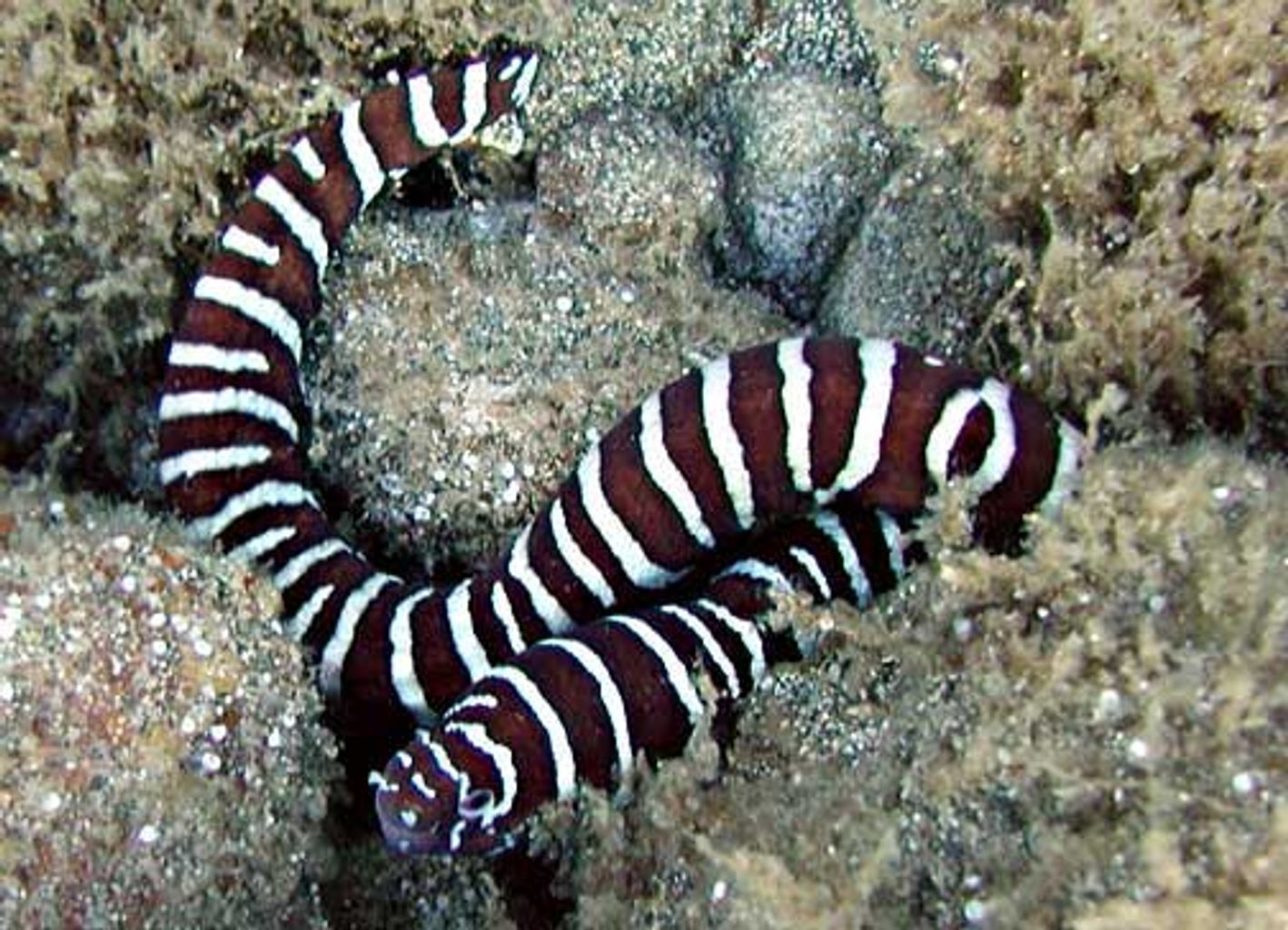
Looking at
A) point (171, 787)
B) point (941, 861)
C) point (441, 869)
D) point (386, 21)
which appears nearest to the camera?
point (941, 861)

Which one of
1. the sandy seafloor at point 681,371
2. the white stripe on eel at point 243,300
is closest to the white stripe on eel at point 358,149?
the sandy seafloor at point 681,371

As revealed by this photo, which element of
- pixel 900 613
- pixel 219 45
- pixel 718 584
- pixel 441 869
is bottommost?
pixel 441 869

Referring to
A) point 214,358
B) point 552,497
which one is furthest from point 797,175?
point 214,358

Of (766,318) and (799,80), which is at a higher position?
(799,80)

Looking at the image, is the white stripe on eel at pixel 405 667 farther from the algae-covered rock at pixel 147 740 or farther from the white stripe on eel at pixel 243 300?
the white stripe on eel at pixel 243 300

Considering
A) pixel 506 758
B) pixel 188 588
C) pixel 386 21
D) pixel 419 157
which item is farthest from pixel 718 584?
pixel 386 21

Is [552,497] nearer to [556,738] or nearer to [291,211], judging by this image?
[556,738]

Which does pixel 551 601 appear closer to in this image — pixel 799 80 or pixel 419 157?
pixel 419 157
